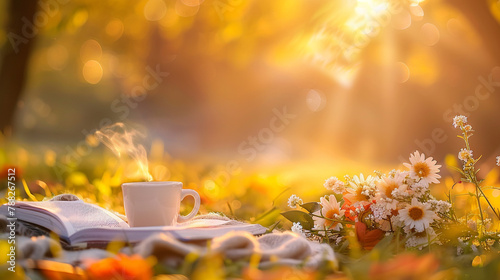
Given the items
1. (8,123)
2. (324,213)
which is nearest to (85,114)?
(8,123)

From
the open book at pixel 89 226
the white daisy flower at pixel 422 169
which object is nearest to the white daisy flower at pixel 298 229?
the open book at pixel 89 226

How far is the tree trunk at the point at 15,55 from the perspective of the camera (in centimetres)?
393

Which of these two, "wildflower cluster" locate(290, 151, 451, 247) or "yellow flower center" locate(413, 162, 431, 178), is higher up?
"yellow flower center" locate(413, 162, 431, 178)

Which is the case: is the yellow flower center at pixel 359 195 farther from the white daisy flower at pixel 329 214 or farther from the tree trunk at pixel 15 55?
the tree trunk at pixel 15 55

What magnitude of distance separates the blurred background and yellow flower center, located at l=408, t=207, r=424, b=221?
0.56m

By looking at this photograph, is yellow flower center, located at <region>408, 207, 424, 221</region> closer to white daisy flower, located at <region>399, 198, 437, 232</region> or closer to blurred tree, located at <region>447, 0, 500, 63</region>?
white daisy flower, located at <region>399, 198, 437, 232</region>

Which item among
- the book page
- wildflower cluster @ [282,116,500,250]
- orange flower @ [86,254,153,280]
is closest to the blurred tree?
wildflower cluster @ [282,116,500,250]

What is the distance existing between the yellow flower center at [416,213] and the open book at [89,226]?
45 centimetres

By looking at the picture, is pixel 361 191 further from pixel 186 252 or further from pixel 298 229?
pixel 186 252

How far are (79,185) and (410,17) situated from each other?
11.3 feet

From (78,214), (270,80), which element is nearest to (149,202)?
(78,214)

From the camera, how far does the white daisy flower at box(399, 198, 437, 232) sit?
1.45 meters

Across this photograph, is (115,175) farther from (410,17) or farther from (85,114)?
(85,114)

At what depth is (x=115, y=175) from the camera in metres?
2.87
